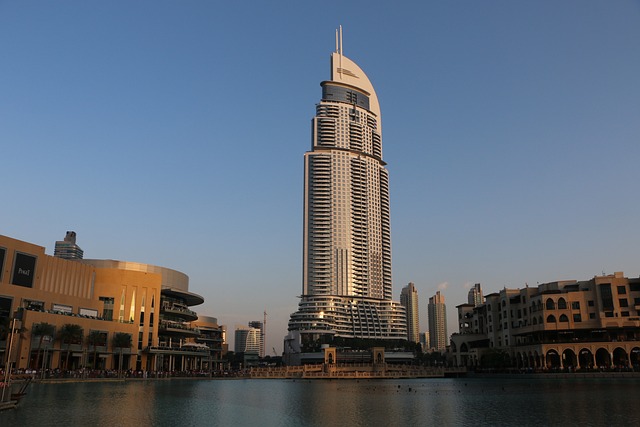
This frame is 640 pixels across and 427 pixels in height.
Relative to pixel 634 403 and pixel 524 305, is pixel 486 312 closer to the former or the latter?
pixel 524 305

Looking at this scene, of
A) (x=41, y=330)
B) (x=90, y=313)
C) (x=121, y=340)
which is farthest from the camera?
(x=90, y=313)

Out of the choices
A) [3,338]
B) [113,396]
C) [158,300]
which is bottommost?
[113,396]

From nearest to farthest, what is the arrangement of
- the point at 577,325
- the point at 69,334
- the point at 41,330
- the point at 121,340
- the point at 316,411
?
1. the point at 316,411
2. the point at 41,330
3. the point at 69,334
4. the point at 121,340
5. the point at 577,325

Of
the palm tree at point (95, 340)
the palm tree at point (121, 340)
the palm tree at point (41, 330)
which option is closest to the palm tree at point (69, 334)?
the palm tree at point (41, 330)

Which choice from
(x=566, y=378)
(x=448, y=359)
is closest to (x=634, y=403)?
(x=566, y=378)

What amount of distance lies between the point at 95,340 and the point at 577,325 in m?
106

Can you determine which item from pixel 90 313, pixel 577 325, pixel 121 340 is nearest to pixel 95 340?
pixel 121 340

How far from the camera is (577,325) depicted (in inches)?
5177

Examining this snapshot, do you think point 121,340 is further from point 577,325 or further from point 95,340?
point 577,325

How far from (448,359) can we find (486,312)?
2809 centimetres

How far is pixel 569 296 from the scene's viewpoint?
134000 mm

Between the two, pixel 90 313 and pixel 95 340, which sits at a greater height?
pixel 90 313

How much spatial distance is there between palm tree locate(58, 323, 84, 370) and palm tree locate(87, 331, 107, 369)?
3.74m

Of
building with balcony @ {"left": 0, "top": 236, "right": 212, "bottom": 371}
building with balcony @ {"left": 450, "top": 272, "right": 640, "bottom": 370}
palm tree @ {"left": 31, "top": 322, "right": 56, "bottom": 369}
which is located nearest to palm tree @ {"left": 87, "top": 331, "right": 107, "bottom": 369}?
building with balcony @ {"left": 0, "top": 236, "right": 212, "bottom": 371}
